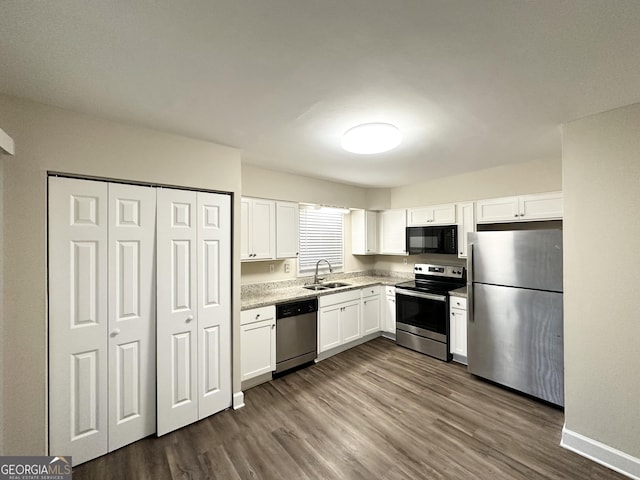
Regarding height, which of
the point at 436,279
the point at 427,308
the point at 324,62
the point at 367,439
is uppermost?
the point at 324,62

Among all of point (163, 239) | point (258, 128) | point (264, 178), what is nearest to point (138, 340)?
point (163, 239)

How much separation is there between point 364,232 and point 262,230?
1.99m

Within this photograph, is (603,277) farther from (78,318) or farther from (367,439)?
(78,318)

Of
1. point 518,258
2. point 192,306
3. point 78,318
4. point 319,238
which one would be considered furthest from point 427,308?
point 78,318

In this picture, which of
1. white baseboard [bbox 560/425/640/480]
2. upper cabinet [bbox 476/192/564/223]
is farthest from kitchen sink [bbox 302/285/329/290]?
white baseboard [bbox 560/425/640/480]

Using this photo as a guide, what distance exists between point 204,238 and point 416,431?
243cm

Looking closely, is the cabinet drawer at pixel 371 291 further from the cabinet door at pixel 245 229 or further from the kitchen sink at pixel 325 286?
the cabinet door at pixel 245 229

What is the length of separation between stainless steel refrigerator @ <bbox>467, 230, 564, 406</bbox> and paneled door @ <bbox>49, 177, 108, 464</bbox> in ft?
11.5

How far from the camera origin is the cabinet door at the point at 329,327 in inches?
139

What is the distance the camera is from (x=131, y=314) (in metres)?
2.10

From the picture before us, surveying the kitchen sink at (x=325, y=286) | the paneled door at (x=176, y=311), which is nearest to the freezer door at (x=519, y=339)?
the kitchen sink at (x=325, y=286)

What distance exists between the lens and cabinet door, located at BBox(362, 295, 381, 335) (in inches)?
162

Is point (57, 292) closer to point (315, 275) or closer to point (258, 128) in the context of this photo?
point (258, 128)

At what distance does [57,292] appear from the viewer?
1.82m
